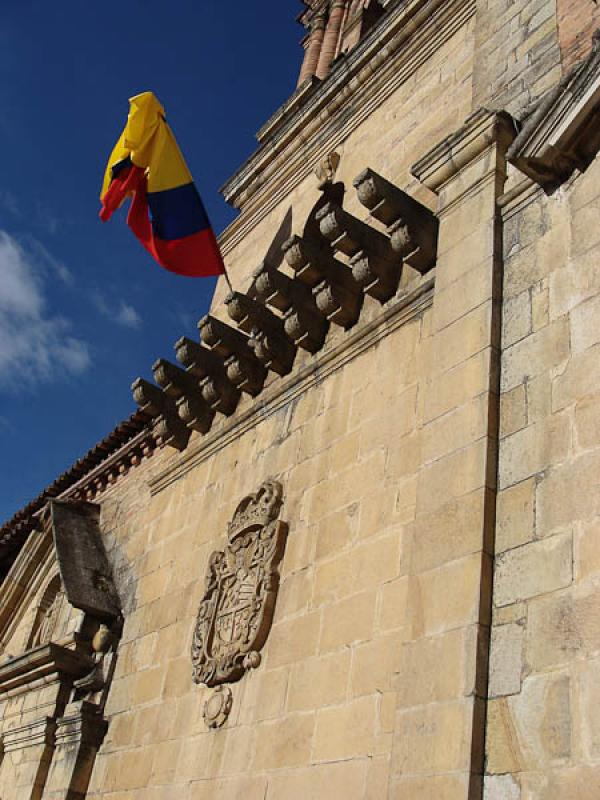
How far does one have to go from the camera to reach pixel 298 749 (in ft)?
13.8

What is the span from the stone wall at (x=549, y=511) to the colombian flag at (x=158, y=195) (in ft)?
13.8

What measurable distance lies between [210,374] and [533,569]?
4.14 metres

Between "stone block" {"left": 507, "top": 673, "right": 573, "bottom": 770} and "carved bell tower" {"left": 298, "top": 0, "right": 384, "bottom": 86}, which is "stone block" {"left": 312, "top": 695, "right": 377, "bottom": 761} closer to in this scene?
"stone block" {"left": 507, "top": 673, "right": 573, "bottom": 770}

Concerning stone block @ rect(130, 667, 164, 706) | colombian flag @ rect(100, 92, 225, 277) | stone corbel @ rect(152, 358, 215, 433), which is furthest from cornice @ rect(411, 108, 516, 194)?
stone block @ rect(130, 667, 164, 706)

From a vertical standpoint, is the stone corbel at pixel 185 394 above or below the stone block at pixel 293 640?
above

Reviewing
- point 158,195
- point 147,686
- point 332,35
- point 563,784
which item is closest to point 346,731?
point 563,784

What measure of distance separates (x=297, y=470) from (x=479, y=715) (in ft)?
8.43

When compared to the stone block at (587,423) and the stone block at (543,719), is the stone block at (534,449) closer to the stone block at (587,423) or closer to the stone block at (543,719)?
the stone block at (587,423)

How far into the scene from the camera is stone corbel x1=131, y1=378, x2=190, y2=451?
7.41 metres

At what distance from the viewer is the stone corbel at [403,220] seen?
5.12 meters

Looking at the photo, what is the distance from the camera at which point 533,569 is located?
126 inches

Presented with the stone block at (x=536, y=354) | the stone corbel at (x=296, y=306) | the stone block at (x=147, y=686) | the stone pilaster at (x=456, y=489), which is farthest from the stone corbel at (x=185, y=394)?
the stone block at (x=536, y=354)

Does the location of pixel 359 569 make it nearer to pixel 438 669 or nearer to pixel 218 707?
pixel 438 669

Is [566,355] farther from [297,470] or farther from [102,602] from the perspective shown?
[102,602]
